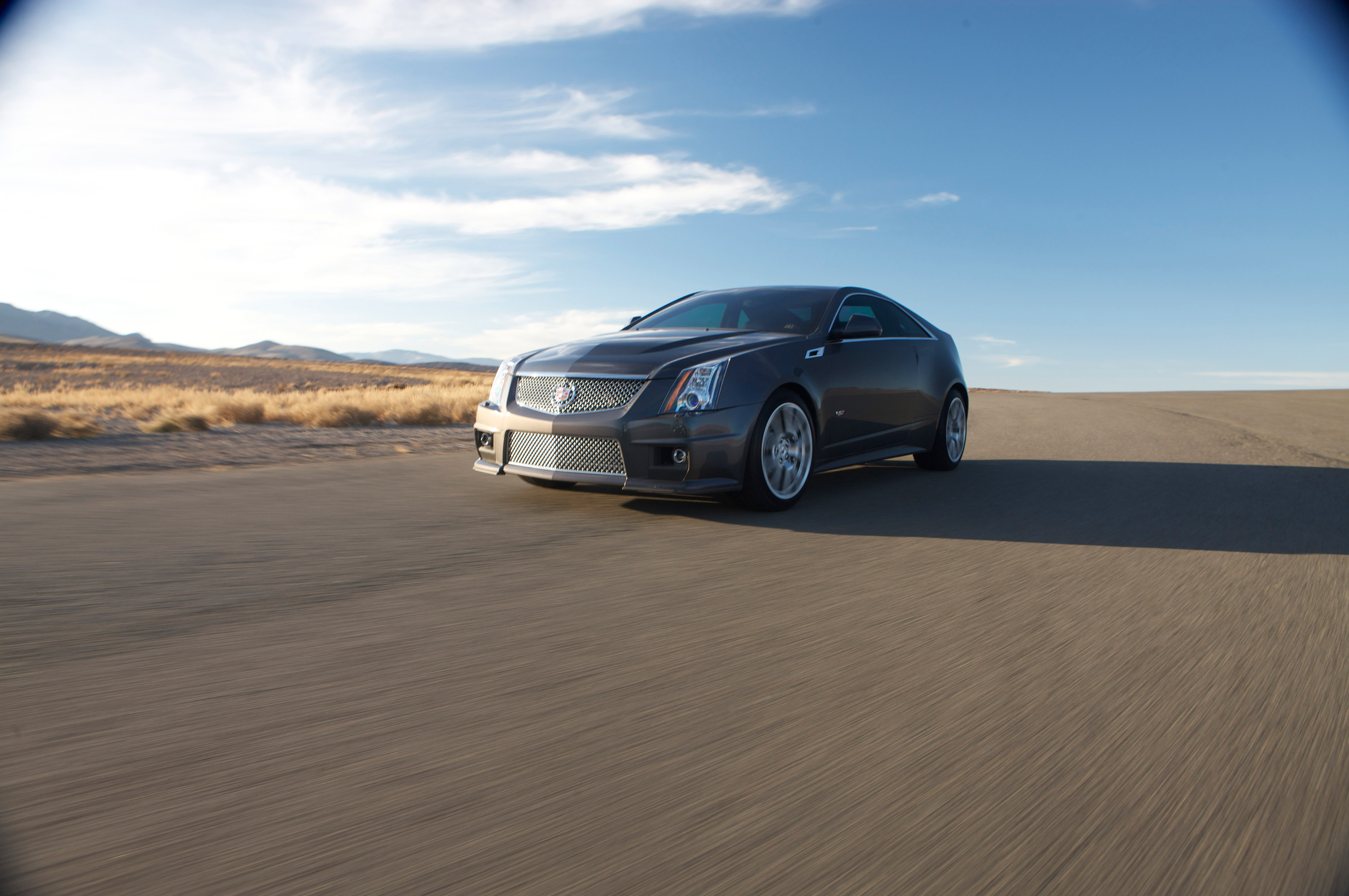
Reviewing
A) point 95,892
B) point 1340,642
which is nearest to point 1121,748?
point 1340,642

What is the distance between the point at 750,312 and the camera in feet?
23.3

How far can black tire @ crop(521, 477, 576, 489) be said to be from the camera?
5.80 meters

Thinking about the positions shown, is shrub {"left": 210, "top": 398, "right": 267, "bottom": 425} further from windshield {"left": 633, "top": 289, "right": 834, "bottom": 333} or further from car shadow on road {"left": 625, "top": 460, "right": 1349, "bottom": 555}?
car shadow on road {"left": 625, "top": 460, "right": 1349, "bottom": 555}

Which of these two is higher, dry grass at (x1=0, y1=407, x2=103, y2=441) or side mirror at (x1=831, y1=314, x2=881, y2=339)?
side mirror at (x1=831, y1=314, x2=881, y2=339)

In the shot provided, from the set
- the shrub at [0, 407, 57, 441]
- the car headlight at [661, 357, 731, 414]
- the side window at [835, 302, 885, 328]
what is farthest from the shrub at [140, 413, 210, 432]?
the side window at [835, 302, 885, 328]

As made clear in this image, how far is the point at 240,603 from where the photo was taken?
3494 millimetres

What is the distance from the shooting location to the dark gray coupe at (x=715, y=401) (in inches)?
216

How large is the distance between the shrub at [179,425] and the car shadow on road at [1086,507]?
7.47 meters

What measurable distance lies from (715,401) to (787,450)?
0.77 m

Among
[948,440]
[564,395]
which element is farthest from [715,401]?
[948,440]

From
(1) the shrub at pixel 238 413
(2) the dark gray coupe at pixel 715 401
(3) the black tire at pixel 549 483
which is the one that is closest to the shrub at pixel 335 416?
(1) the shrub at pixel 238 413

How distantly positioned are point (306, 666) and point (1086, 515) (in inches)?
Answer: 191

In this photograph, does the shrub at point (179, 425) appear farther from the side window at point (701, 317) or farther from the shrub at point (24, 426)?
the side window at point (701, 317)

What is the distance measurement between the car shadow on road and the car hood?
954mm
